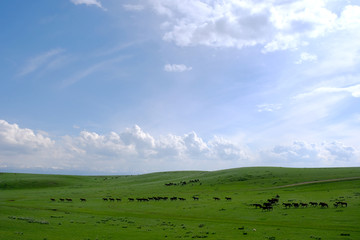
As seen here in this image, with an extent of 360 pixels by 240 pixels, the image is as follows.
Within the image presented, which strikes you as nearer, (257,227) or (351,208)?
(257,227)

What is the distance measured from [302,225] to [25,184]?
132m

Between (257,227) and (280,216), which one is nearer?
(257,227)

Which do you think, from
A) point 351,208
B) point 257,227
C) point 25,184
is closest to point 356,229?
point 257,227

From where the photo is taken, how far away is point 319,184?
7919cm

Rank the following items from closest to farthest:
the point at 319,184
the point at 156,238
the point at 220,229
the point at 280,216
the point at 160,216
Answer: the point at 156,238 → the point at 220,229 → the point at 280,216 → the point at 160,216 → the point at 319,184

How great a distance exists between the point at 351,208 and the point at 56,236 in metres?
40.9

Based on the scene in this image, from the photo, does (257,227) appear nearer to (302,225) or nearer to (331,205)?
(302,225)

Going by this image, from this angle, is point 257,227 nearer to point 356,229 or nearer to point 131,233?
point 356,229

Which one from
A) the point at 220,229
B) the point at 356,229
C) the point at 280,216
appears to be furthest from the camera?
the point at 280,216

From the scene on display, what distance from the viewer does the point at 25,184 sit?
129375 mm

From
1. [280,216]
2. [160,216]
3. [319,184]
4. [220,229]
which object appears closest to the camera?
[220,229]

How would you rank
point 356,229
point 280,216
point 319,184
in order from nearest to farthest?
point 356,229 < point 280,216 < point 319,184

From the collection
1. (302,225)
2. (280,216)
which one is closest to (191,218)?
(280,216)

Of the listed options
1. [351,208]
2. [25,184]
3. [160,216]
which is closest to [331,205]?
[351,208]
